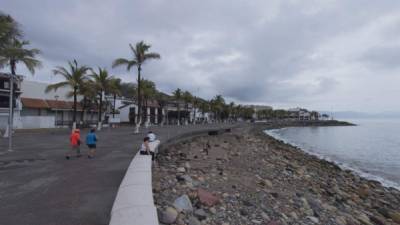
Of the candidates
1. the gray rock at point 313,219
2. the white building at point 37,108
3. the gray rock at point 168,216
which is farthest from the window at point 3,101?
the gray rock at point 313,219

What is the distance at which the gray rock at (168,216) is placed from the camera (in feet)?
14.9

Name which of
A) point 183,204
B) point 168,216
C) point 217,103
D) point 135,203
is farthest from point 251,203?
point 217,103

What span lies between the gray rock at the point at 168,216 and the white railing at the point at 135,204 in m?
0.69

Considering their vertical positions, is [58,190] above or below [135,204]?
below

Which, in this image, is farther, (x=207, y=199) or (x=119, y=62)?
(x=119, y=62)

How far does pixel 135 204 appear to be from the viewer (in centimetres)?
367

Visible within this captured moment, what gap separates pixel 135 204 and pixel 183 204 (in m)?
1.98

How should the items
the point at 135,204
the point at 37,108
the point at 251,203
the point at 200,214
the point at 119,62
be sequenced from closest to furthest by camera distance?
the point at 135,204 < the point at 200,214 < the point at 251,203 < the point at 119,62 < the point at 37,108

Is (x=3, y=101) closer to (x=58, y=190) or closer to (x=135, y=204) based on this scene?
(x=58, y=190)

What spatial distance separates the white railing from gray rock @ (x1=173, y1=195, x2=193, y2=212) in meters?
0.95

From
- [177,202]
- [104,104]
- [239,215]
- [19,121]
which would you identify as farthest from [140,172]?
[104,104]

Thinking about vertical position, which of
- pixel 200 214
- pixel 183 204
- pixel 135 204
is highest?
pixel 135 204

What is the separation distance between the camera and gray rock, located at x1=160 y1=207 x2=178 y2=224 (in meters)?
4.55

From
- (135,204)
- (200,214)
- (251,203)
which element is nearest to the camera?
(135,204)
